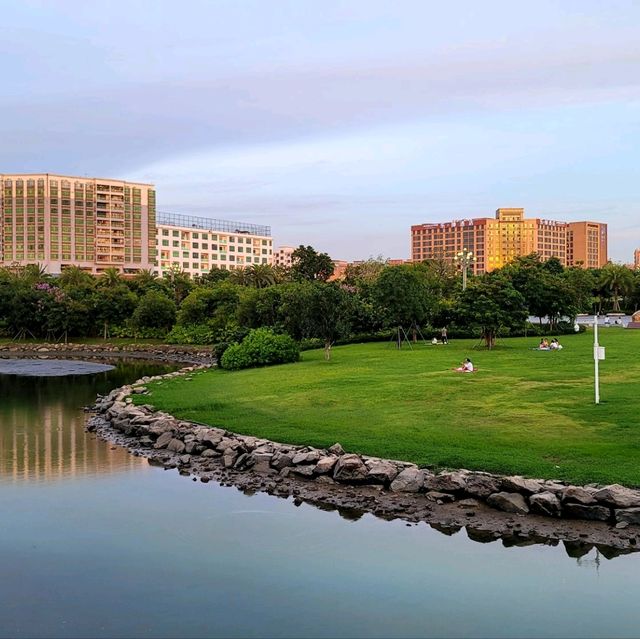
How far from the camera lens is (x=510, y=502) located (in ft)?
45.0

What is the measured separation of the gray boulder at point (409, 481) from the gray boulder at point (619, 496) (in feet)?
11.3

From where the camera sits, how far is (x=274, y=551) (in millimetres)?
12828

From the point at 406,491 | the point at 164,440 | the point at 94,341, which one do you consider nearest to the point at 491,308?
the point at 164,440

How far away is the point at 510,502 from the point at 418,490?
1.98 metres

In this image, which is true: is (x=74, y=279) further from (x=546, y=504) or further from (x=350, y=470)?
(x=546, y=504)

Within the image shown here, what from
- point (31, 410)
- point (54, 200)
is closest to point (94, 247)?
point (54, 200)

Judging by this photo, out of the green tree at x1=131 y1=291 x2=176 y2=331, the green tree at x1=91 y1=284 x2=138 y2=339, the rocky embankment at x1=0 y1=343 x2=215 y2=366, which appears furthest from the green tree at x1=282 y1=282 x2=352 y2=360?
the green tree at x1=91 y1=284 x2=138 y2=339

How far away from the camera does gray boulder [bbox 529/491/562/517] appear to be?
13359 mm

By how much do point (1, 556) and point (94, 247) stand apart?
434 ft

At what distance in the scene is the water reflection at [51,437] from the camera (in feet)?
62.7

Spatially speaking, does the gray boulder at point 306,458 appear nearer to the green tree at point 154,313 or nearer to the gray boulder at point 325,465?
the gray boulder at point 325,465

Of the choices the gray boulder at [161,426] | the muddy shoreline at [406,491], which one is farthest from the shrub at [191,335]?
the muddy shoreline at [406,491]

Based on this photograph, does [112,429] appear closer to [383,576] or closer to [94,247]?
[383,576]

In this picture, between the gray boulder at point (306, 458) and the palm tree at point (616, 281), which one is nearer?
the gray boulder at point (306, 458)
